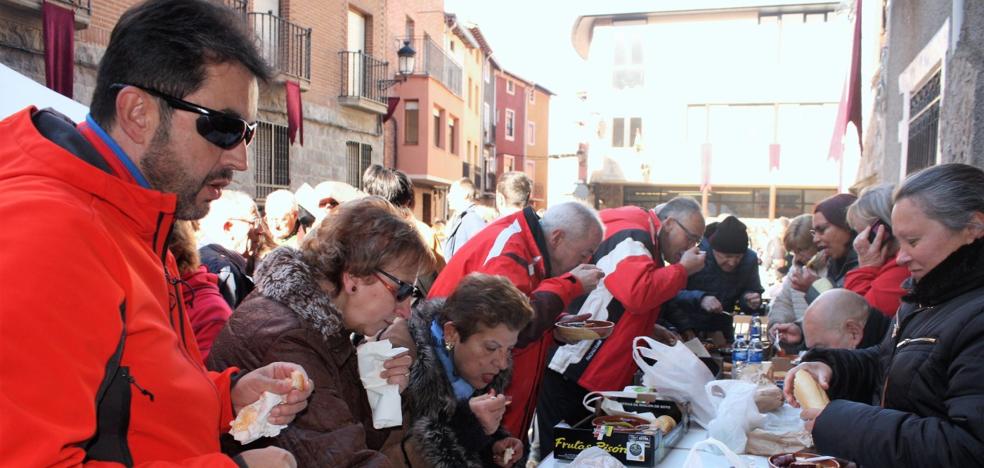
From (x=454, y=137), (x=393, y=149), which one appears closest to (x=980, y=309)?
(x=393, y=149)

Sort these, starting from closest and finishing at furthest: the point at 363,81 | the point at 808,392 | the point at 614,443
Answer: the point at 808,392, the point at 614,443, the point at 363,81

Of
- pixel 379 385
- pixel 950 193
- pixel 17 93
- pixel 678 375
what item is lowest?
pixel 678 375

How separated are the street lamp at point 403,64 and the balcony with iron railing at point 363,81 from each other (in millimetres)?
165

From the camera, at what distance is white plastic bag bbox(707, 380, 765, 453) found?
2.93 m

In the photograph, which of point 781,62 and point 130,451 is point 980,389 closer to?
point 130,451

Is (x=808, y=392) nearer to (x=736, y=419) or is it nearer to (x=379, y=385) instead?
(x=736, y=419)

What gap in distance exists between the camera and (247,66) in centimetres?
158

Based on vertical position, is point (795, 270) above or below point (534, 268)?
below

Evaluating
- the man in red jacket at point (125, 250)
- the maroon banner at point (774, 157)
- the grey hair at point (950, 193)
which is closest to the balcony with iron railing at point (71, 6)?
the man in red jacket at point (125, 250)

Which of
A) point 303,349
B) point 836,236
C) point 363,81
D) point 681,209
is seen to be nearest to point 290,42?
point 363,81

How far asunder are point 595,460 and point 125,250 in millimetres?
1867

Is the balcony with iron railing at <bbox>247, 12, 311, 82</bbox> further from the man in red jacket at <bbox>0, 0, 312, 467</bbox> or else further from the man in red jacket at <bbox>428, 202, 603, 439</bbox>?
the man in red jacket at <bbox>0, 0, 312, 467</bbox>

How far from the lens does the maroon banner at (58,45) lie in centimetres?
910

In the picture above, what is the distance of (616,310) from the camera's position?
170 inches
